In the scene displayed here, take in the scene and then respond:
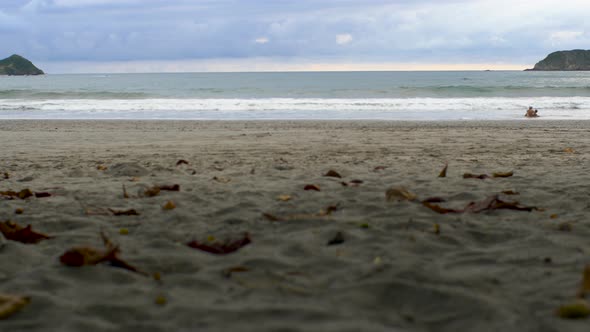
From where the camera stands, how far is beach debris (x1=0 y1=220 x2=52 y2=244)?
285 centimetres

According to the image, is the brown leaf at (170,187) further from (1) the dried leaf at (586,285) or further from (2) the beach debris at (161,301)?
(1) the dried leaf at (586,285)

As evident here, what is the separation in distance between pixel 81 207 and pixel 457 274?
2567 mm

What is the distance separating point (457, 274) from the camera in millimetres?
2287

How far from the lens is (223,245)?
2727mm

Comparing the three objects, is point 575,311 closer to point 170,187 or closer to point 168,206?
point 168,206

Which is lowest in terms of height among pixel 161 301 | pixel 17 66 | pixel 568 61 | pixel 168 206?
pixel 161 301

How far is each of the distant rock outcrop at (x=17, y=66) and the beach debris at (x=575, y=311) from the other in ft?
423

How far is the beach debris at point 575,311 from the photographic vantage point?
6.01 ft

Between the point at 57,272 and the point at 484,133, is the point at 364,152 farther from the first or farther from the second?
the point at 57,272

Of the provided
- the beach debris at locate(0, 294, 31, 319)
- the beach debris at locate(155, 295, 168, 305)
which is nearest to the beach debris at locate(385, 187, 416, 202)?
the beach debris at locate(155, 295, 168, 305)

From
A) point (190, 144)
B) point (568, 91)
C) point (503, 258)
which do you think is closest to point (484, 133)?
point (190, 144)

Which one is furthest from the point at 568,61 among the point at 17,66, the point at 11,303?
the point at 11,303

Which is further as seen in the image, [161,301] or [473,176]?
[473,176]

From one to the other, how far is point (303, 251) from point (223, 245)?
1.39ft
